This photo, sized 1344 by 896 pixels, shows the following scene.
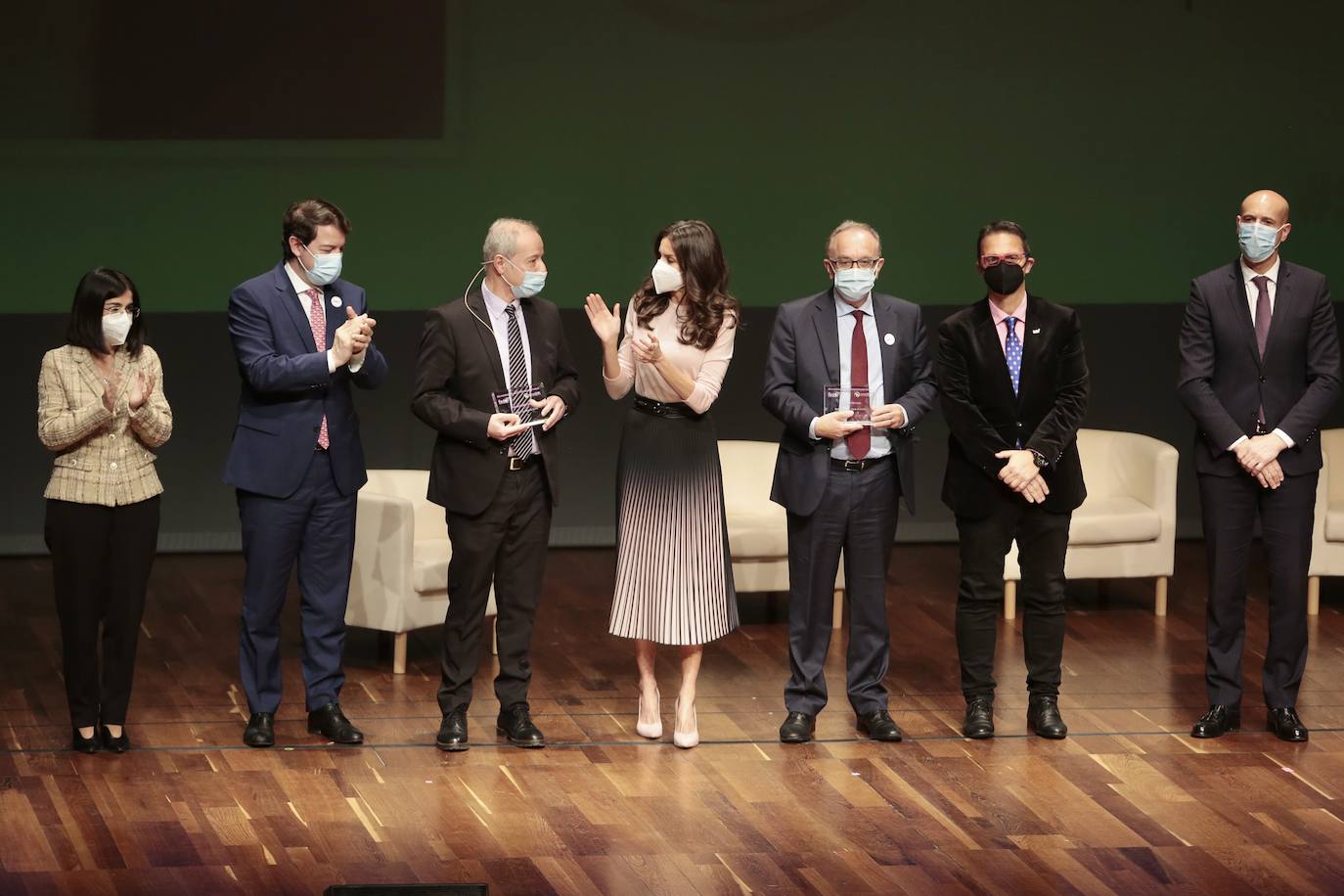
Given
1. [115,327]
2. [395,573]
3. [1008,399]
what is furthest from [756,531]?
[115,327]

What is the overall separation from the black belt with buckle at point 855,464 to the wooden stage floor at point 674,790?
87cm

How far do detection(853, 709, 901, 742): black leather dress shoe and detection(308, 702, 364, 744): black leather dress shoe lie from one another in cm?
158

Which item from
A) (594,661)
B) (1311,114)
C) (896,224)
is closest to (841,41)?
(896,224)

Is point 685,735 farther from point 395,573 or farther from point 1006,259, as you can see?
point 1006,259

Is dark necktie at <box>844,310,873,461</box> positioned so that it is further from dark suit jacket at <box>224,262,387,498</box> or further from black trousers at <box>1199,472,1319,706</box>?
dark suit jacket at <box>224,262,387,498</box>

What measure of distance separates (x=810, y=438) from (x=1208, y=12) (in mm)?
4644

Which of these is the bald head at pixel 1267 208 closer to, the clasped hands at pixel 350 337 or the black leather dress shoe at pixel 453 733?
the clasped hands at pixel 350 337

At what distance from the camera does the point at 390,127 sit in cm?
873

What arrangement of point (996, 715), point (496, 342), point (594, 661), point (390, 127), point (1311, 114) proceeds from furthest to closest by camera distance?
point (1311, 114), point (390, 127), point (594, 661), point (996, 715), point (496, 342)

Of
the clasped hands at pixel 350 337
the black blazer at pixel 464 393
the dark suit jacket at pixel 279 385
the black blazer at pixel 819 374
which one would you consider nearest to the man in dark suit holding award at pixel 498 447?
the black blazer at pixel 464 393

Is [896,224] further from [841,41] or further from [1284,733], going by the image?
[1284,733]

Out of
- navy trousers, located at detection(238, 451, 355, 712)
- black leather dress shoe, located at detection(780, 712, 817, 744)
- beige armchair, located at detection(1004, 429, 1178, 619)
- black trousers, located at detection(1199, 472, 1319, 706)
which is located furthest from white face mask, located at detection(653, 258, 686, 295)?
beige armchair, located at detection(1004, 429, 1178, 619)

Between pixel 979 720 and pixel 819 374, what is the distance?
4.00ft

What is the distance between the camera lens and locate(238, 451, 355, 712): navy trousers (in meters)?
5.61
